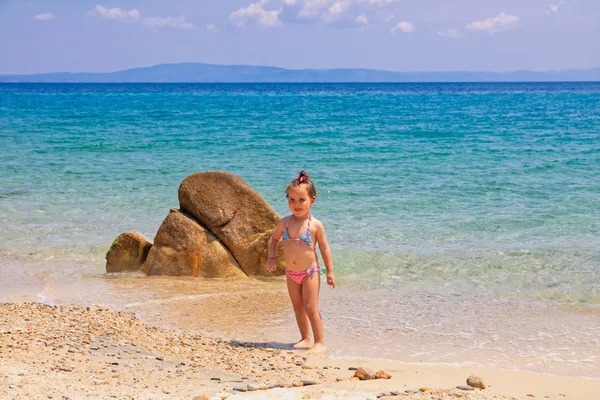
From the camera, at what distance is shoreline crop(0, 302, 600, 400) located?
432 cm

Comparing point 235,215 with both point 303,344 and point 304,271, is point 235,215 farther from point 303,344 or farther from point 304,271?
point 303,344

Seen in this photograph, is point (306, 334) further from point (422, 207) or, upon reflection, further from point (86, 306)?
point (422, 207)

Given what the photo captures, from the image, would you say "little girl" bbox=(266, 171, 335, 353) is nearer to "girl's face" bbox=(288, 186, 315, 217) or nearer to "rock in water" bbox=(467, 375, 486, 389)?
"girl's face" bbox=(288, 186, 315, 217)

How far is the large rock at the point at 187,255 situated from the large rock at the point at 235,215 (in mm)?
148

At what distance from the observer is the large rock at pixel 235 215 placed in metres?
8.28

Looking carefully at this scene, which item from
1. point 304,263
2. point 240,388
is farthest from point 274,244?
point 240,388

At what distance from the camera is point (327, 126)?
3141 centimetres

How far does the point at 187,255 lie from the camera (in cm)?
812

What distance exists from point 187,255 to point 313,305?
2.65 m

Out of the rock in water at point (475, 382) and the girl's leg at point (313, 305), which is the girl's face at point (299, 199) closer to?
the girl's leg at point (313, 305)

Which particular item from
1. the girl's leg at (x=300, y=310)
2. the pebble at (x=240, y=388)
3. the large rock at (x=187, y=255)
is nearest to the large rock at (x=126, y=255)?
the large rock at (x=187, y=255)

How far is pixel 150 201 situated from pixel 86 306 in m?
6.20

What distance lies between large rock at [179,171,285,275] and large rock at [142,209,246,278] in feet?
0.48

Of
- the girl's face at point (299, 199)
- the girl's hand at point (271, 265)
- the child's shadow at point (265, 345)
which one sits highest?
the girl's face at point (299, 199)
